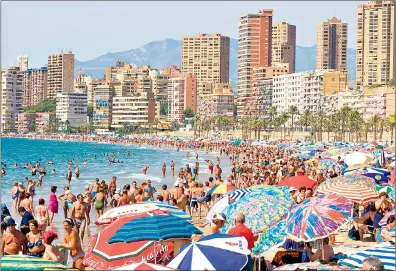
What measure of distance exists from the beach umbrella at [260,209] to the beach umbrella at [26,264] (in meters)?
3.81

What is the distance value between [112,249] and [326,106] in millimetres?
126372

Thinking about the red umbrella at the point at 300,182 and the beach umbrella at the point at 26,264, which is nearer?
the beach umbrella at the point at 26,264

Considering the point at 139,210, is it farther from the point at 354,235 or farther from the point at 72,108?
the point at 72,108

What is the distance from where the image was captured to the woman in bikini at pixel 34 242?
31.1 ft

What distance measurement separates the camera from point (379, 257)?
7.86 m

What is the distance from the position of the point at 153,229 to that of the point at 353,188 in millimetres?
5900

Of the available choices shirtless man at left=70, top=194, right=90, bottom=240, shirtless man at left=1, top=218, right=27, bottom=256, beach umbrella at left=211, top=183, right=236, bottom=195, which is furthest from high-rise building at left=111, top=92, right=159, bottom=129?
shirtless man at left=1, top=218, right=27, bottom=256

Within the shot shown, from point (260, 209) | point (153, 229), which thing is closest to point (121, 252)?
point (153, 229)

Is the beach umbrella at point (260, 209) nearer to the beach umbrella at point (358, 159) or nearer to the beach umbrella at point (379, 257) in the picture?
the beach umbrella at point (379, 257)

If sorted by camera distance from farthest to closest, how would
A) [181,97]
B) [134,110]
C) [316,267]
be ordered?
[181,97] < [134,110] < [316,267]

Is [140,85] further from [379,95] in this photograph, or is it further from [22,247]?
Result: [22,247]

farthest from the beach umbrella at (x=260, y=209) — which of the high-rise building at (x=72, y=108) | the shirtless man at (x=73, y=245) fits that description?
the high-rise building at (x=72, y=108)

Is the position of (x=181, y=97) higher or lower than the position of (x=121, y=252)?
higher

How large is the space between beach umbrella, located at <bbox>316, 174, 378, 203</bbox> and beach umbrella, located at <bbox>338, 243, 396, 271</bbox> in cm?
553
